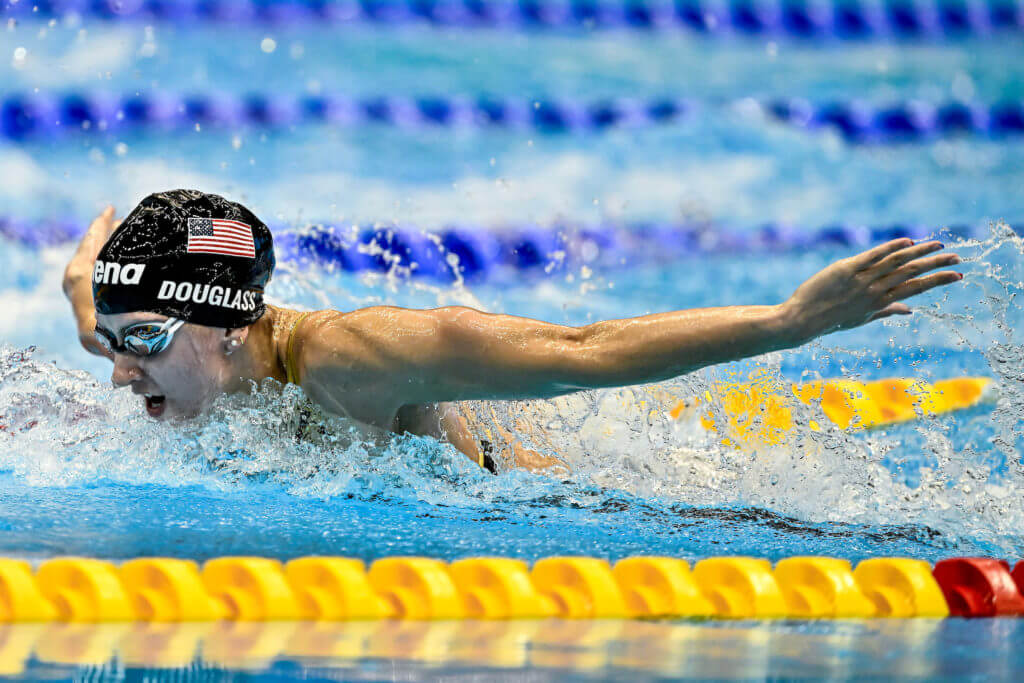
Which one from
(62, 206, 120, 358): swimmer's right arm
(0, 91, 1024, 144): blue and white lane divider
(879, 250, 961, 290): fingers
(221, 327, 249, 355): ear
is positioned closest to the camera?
(879, 250, 961, 290): fingers

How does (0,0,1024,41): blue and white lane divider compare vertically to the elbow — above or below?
above

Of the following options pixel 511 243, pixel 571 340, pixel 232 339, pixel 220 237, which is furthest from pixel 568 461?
pixel 511 243

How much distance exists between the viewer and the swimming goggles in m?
2.27

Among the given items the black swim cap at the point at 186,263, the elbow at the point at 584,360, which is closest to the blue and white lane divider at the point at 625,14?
the black swim cap at the point at 186,263

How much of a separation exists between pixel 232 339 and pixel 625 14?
15.9ft

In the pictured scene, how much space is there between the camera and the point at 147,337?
89.6 inches

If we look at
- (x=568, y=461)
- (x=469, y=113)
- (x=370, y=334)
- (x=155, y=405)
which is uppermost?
(x=469, y=113)

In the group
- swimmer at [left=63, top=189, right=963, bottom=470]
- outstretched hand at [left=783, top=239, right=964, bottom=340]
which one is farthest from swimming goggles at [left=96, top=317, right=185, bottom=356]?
outstretched hand at [left=783, top=239, right=964, bottom=340]

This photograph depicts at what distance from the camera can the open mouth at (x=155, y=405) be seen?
95.0 inches

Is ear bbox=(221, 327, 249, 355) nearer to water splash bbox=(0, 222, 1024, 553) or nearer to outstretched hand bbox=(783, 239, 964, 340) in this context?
water splash bbox=(0, 222, 1024, 553)

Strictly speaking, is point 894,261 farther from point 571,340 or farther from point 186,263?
point 186,263

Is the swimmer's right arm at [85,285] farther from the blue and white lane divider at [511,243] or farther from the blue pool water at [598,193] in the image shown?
the blue and white lane divider at [511,243]

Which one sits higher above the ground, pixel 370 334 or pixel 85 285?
pixel 85 285

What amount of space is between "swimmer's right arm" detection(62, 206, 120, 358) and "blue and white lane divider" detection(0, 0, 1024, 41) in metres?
3.64
